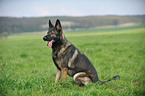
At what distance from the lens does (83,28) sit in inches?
4454

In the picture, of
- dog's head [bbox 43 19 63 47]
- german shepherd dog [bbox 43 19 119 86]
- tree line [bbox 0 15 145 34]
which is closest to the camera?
dog's head [bbox 43 19 63 47]

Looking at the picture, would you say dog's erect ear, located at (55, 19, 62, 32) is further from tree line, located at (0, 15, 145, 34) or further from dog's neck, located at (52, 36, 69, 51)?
tree line, located at (0, 15, 145, 34)

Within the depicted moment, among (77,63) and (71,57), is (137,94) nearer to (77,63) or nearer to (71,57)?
(77,63)

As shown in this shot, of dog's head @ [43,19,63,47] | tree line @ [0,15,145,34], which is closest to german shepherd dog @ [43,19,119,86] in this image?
dog's head @ [43,19,63,47]

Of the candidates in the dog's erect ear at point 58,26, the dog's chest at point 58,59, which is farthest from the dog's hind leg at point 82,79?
the dog's erect ear at point 58,26

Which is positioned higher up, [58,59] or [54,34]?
[54,34]

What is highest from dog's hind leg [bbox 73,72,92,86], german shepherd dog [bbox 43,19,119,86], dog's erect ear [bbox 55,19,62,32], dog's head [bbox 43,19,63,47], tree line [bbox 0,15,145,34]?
tree line [bbox 0,15,145,34]

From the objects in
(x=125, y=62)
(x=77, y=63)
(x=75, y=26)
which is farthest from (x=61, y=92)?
(x=75, y=26)

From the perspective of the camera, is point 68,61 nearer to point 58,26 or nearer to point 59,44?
point 59,44

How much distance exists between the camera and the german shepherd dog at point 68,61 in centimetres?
437

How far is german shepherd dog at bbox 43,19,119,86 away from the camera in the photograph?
14.4 ft

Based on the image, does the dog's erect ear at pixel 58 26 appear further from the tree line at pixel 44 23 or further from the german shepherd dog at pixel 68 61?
the tree line at pixel 44 23

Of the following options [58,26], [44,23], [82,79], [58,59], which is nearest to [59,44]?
[58,59]

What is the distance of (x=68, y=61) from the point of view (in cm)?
443
